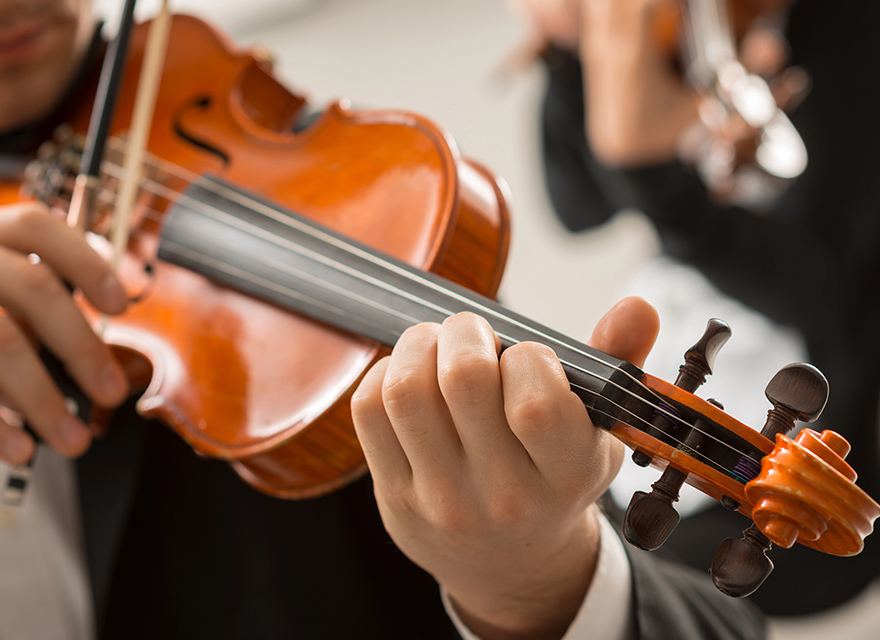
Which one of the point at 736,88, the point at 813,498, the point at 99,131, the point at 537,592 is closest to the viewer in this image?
the point at 813,498

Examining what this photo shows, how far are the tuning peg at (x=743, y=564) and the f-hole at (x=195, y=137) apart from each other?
0.47 metres

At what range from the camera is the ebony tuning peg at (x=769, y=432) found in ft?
0.92

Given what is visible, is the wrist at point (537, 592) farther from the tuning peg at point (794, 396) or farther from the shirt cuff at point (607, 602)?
the tuning peg at point (794, 396)

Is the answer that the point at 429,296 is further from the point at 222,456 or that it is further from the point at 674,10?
the point at 674,10

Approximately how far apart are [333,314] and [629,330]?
179 millimetres

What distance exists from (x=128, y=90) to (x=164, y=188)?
5.7 inches

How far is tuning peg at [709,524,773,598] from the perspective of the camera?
28 centimetres

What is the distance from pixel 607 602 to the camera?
0.39 meters

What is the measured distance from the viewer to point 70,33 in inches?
24.0

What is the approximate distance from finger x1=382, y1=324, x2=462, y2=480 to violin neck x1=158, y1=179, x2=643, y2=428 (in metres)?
0.05

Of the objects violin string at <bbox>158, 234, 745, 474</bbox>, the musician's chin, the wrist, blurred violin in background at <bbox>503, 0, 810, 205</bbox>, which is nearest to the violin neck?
violin string at <bbox>158, 234, 745, 474</bbox>

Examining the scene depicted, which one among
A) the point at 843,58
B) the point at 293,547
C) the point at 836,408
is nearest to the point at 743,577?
the point at 293,547

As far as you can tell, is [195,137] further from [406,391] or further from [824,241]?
[824,241]

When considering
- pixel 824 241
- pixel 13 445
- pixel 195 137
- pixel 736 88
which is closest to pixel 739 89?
pixel 736 88
